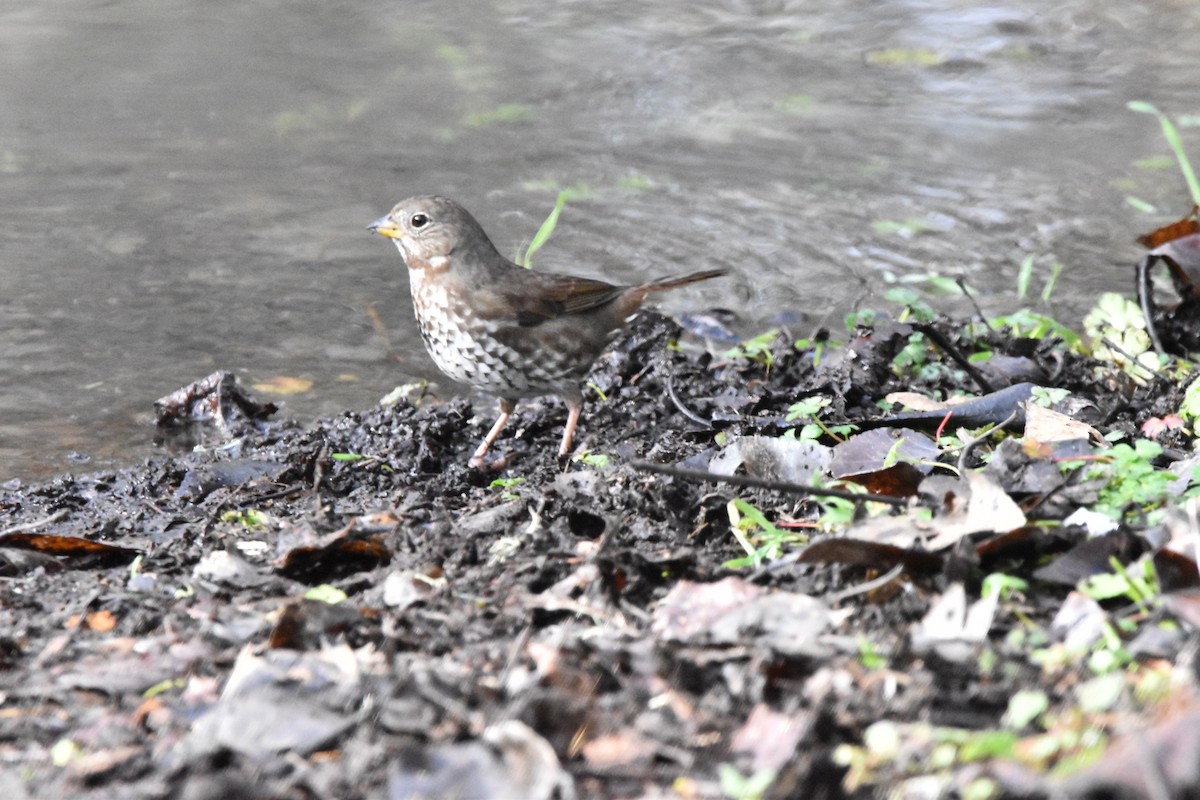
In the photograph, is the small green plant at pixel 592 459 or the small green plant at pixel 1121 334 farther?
the small green plant at pixel 1121 334

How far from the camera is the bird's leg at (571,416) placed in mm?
4891

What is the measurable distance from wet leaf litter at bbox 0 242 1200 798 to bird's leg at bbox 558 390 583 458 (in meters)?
0.80

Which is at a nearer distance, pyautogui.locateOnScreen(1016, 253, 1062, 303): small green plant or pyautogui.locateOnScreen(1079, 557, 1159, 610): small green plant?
pyautogui.locateOnScreen(1079, 557, 1159, 610): small green plant

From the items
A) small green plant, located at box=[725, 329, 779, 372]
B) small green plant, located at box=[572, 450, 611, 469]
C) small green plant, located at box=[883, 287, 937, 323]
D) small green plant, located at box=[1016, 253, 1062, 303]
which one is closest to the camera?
small green plant, located at box=[572, 450, 611, 469]

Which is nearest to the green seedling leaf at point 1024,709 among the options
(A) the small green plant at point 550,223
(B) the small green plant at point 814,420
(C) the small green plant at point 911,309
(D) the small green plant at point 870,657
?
(D) the small green plant at point 870,657

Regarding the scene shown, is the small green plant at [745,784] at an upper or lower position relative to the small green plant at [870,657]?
upper

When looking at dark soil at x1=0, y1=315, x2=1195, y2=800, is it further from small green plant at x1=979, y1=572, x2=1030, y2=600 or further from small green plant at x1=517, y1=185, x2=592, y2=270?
small green plant at x1=517, y1=185, x2=592, y2=270

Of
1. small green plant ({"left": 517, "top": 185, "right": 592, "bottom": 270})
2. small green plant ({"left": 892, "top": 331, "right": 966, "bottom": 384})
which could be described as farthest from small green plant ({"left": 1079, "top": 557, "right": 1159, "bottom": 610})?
small green plant ({"left": 517, "top": 185, "right": 592, "bottom": 270})

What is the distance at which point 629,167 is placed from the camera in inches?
350

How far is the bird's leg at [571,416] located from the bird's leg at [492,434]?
251 mm

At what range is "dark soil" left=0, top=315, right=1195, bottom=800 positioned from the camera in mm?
2197

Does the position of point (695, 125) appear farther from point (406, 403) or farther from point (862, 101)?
point (406, 403)

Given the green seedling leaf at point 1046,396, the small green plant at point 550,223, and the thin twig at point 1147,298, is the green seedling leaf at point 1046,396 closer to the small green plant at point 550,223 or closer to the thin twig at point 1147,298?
the thin twig at point 1147,298

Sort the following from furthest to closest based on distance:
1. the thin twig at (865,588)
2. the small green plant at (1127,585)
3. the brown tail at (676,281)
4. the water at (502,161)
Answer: the water at (502,161) → the brown tail at (676,281) → the thin twig at (865,588) → the small green plant at (1127,585)
